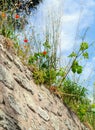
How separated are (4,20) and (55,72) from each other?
1133mm

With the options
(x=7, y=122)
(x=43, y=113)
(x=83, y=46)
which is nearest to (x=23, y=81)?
(x=43, y=113)

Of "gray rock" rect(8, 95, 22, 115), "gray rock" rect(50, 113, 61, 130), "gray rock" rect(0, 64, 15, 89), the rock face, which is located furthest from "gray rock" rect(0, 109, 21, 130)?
"gray rock" rect(50, 113, 61, 130)

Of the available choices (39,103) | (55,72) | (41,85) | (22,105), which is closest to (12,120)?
(22,105)

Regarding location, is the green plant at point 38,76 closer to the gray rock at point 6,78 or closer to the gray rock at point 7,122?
the gray rock at point 6,78

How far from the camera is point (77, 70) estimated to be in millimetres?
7125

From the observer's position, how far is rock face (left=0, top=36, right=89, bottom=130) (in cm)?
456

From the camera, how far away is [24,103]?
5031mm

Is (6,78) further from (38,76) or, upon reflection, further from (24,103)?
(38,76)

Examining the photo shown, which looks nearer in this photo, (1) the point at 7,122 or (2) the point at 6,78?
(1) the point at 7,122

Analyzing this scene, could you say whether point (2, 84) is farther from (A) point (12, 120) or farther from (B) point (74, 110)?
(B) point (74, 110)

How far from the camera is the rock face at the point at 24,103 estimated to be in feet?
15.0

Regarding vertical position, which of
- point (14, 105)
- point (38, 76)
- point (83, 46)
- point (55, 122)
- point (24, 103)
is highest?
point (83, 46)

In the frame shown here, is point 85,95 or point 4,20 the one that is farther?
point 85,95

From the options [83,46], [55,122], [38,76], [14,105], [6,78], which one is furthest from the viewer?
[83,46]
